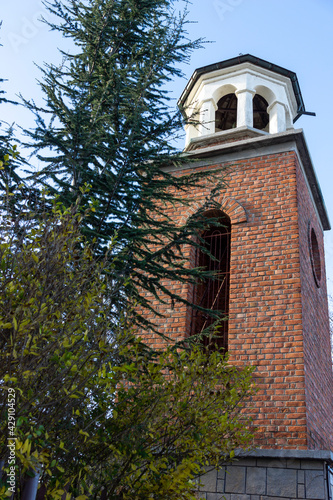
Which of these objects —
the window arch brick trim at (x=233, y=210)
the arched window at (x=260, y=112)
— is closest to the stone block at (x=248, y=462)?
the window arch brick trim at (x=233, y=210)

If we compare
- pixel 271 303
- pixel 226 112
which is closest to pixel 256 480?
pixel 271 303

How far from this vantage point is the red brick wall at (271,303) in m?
6.34

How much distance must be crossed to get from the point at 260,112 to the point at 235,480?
8.21 metres

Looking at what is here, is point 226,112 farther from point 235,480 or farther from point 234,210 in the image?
point 235,480

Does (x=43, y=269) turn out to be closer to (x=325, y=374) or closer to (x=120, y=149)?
(x=120, y=149)

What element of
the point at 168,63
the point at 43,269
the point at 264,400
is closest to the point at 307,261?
the point at 264,400

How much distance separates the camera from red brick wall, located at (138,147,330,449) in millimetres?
6344

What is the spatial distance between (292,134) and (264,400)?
179 inches

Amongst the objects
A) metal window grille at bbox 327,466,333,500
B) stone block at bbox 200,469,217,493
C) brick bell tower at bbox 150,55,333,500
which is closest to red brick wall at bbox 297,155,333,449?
brick bell tower at bbox 150,55,333,500

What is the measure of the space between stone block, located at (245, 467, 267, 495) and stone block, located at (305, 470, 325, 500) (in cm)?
50

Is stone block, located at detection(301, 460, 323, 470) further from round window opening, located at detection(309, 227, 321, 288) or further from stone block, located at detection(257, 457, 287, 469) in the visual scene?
round window opening, located at detection(309, 227, 321, 288)

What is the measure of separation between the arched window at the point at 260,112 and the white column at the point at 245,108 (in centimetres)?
112

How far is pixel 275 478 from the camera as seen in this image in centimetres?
570

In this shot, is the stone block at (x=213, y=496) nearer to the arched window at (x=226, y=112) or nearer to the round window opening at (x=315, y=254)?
the round window opening at (x=315, y=254)
